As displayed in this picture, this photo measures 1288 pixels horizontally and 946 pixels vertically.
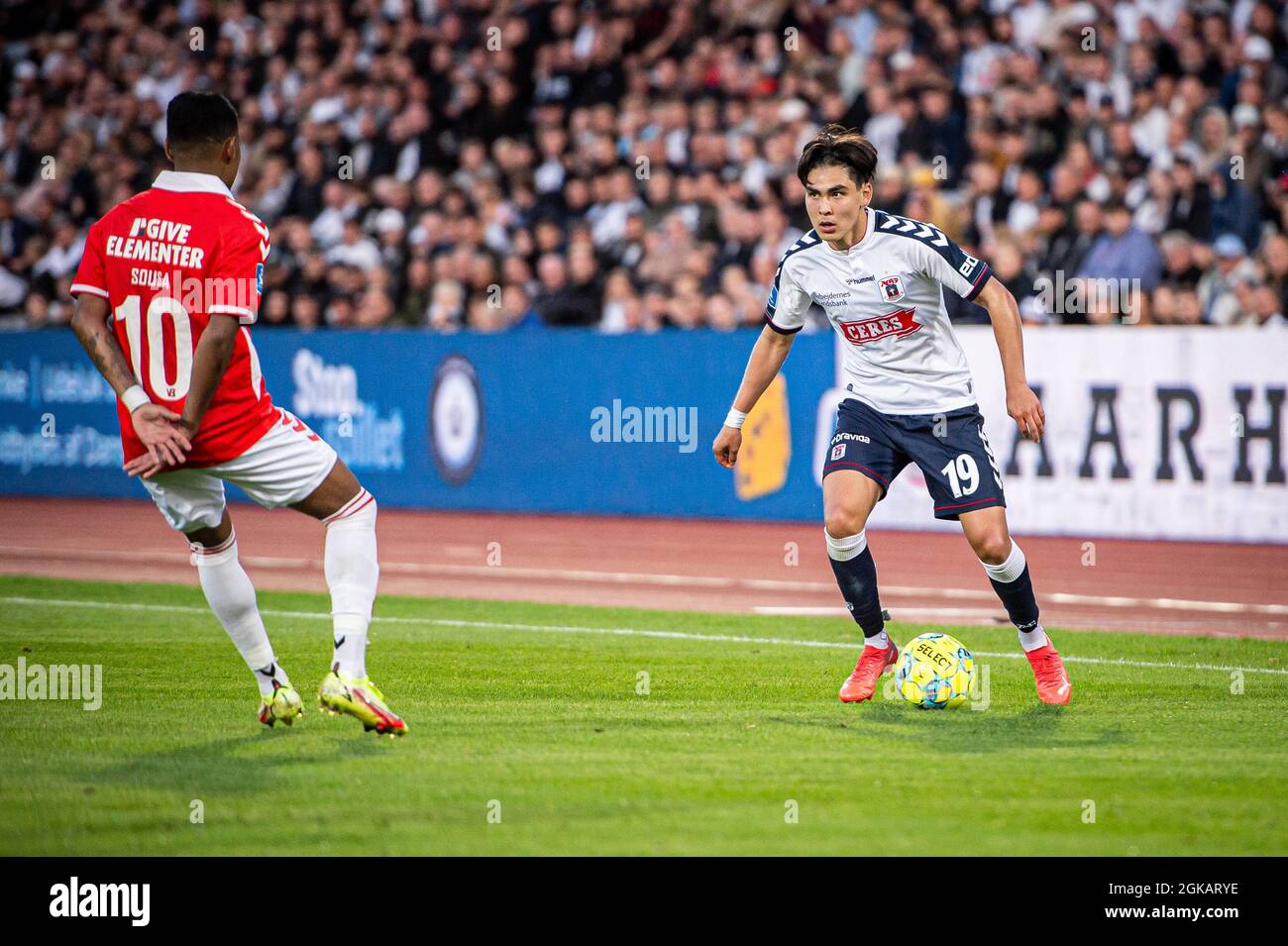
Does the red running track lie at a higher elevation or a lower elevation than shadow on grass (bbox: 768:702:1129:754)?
higher

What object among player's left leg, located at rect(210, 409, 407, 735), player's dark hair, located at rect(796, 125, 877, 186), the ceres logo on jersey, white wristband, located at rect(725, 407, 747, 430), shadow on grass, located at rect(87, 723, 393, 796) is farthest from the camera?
white wristband, located at rect(725, 407, 747, 430)

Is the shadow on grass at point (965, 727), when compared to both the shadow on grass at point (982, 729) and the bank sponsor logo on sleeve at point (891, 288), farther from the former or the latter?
the bank sponsor logo on sleeve at point (891, 288)

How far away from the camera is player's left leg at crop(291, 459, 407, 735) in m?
6.70

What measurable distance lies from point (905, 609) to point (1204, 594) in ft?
7.68

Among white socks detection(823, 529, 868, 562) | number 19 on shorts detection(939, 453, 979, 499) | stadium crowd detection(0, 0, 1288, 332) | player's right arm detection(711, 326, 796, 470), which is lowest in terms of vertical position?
white socks detection(823, 529, 868, 562)

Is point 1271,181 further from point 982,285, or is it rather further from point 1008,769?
point 1008,769

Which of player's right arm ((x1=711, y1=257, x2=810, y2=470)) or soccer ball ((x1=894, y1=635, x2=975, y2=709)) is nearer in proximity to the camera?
soccer ball ((x1=894, y1=635, x2=975, y2=709))

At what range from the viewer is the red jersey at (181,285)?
6.50 meters

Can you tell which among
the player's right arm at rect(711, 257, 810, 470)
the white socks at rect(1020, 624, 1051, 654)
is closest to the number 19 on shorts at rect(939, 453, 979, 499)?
the white socks at rect(1020, 624, 1051, 654)

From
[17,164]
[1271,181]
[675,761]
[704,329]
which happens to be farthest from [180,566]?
[17,164]

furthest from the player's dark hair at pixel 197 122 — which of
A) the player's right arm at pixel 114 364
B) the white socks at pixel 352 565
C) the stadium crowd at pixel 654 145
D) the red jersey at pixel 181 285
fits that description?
the stadium crowd at pixel 654 145

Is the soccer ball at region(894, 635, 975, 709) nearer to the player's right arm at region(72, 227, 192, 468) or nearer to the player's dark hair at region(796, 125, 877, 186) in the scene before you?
the player's dark hair at region(796, 125, 877, 186)

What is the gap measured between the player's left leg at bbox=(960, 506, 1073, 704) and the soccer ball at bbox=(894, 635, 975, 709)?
31 centimetres

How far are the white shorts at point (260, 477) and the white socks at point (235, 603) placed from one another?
6.0 inches
